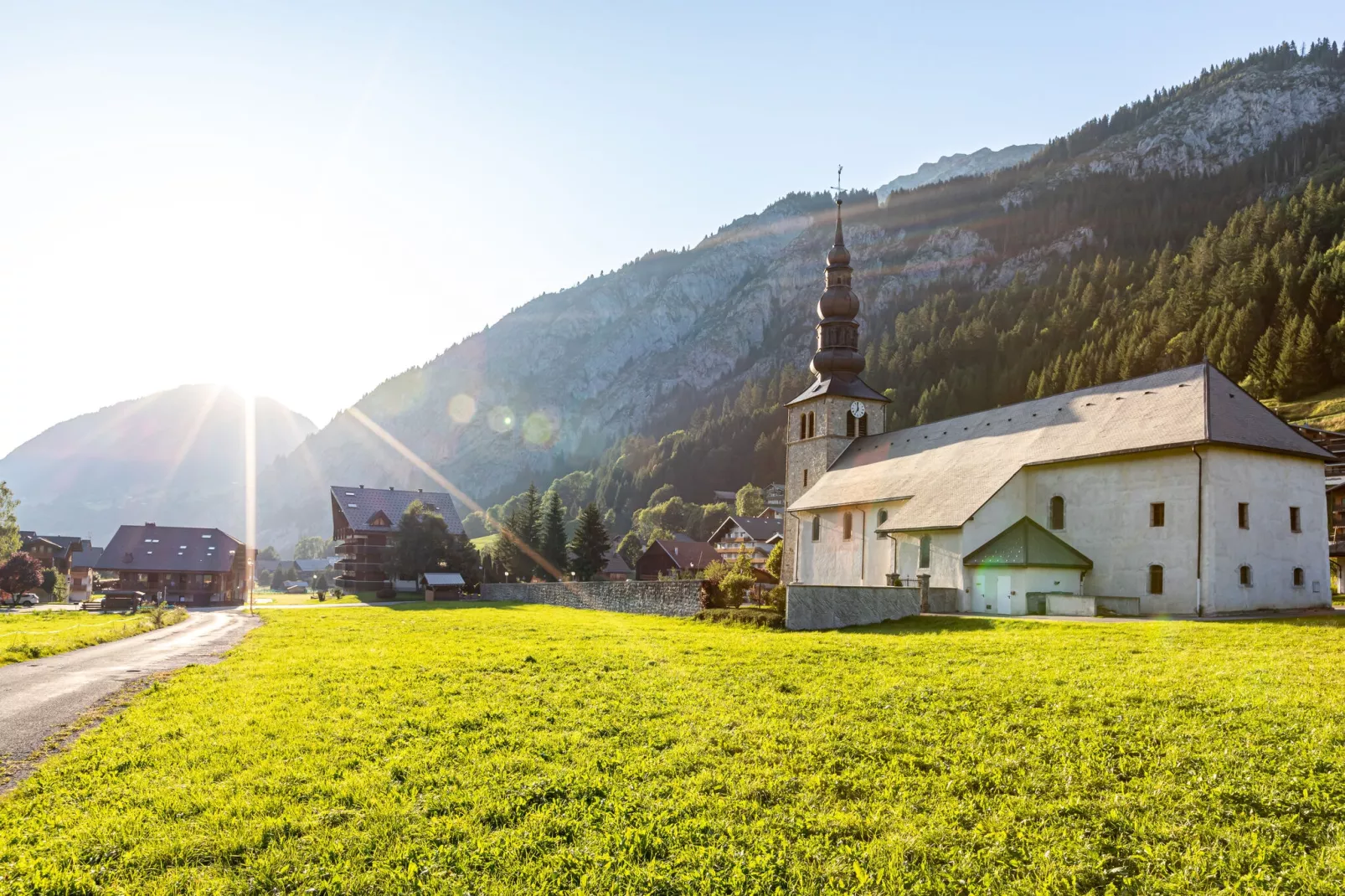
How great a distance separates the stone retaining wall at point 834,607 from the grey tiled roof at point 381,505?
70.1m

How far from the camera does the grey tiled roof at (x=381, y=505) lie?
321 ft

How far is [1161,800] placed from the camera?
8.52 m

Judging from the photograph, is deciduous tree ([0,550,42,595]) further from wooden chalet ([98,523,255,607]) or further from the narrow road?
the narrow road

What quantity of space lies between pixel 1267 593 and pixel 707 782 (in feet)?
116

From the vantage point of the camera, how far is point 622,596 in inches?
1994

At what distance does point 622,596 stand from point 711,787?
4191 centimetres

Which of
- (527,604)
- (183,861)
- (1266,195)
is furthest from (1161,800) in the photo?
(1266,195)

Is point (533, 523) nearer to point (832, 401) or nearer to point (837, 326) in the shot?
point (832, 401)

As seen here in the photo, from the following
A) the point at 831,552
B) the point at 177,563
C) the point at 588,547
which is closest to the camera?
the point at 831,552

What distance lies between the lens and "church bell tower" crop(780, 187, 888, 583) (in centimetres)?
5869

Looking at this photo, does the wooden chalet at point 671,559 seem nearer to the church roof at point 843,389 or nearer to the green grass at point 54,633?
the church roof at point 843,389

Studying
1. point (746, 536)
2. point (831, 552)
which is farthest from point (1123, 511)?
point (746, 536)

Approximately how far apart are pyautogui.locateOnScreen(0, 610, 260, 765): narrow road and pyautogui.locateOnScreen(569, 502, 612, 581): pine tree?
176ft

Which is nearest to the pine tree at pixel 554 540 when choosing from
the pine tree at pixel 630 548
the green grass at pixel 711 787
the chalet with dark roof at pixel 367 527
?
the chalet with dark roof at pixel 367 527
